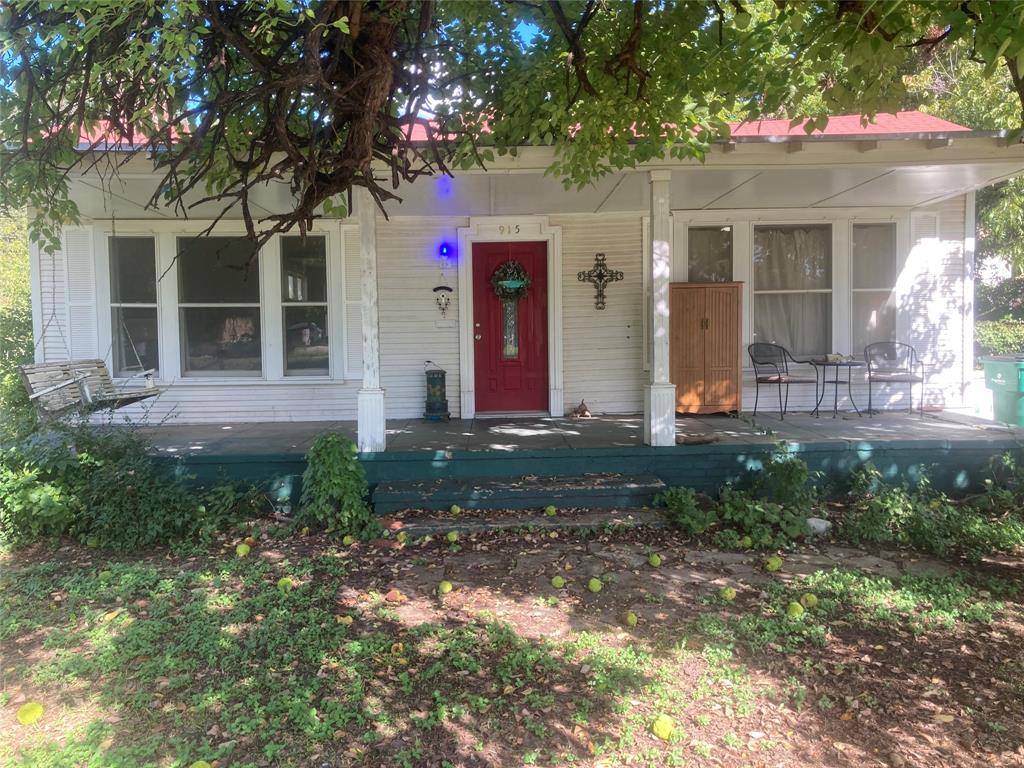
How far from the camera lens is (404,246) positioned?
8.02m

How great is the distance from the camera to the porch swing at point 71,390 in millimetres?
5664

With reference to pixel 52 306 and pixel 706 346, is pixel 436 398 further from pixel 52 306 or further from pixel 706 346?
pixel 52 306

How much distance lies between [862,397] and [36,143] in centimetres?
853

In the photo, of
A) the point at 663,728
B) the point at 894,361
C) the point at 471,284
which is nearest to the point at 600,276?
the point at 471,284

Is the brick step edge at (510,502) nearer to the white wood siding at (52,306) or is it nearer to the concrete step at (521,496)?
the concrete step at (521,496)

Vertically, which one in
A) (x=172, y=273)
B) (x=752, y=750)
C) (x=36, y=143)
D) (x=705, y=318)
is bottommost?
(x=752, y=750)

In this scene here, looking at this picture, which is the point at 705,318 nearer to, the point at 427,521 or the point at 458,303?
the point at 458,303

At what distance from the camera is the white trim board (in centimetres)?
798

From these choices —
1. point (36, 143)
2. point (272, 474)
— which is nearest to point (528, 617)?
point (272, 474)

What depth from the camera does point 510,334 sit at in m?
8.16

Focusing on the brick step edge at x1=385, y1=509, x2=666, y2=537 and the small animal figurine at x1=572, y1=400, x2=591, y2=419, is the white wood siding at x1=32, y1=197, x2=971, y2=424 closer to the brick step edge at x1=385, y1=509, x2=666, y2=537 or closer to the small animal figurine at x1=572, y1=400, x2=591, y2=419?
the small animal figurine at x1=572, y1=400, x2=591, y2=419

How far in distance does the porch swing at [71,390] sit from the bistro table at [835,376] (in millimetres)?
7117

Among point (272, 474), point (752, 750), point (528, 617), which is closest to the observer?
point (752, 750)

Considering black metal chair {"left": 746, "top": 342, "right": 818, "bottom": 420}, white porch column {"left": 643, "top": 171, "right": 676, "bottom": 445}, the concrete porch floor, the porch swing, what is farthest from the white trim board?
the porch swing
